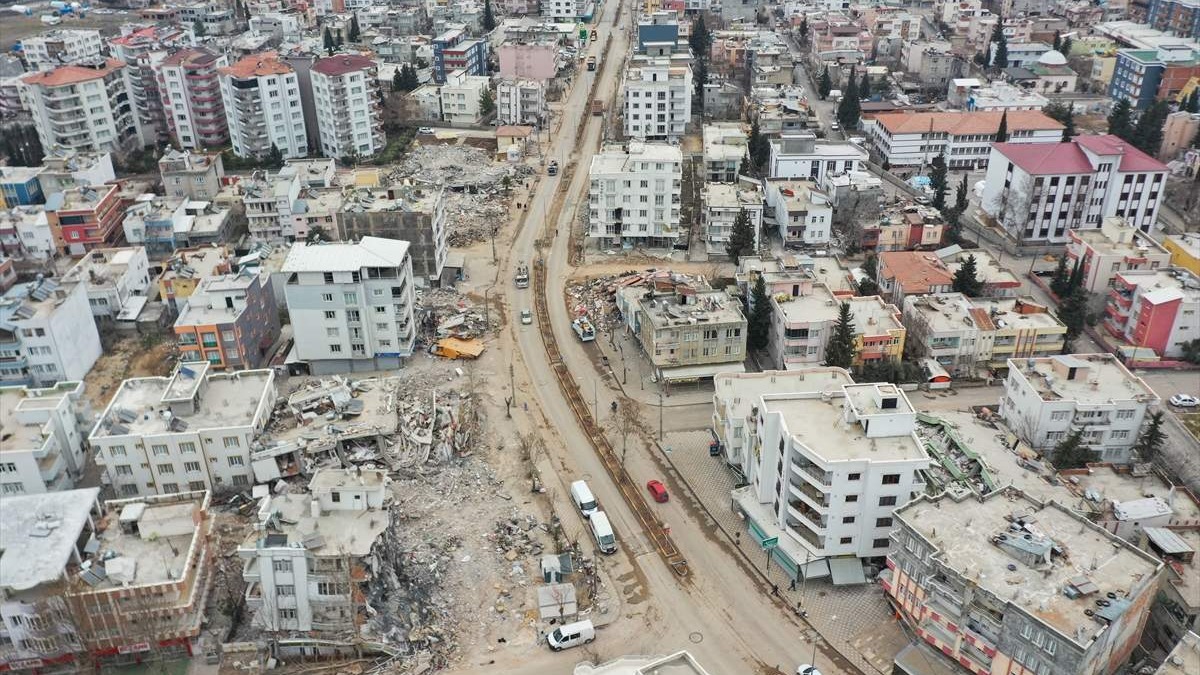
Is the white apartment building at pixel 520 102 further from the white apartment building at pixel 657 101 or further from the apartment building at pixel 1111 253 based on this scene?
the apartment building at pixel 1111 253

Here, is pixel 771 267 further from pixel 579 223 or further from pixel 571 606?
pixel 571 606

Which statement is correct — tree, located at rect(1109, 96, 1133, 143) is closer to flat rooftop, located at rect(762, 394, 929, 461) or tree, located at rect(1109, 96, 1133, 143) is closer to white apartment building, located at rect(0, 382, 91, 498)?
flat rooftop, located at rect(762, 394, 929, 461)

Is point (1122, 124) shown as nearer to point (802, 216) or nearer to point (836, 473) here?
point (802, 216)

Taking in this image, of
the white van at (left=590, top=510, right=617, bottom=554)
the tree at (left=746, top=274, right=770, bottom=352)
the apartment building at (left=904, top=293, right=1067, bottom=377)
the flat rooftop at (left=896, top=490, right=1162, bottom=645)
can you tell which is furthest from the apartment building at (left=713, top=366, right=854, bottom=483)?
the apartment building at (left=904, top=293, right=1067, bottom=377)

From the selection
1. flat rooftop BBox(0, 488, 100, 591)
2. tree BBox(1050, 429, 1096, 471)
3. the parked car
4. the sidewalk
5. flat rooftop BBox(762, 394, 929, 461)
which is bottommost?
the sidewalk

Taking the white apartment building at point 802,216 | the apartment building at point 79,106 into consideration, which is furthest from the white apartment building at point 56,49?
the white apartment building at point 802,216

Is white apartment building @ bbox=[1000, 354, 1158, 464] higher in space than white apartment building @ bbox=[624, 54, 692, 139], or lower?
lower

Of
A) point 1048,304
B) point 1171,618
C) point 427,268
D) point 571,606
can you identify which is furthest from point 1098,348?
point 427,268
